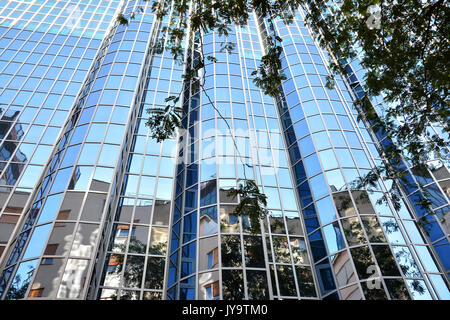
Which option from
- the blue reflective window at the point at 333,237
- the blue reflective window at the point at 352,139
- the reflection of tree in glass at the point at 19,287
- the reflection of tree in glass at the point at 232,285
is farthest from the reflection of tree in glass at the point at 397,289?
the reflection of tree in glass at the point at 19,287

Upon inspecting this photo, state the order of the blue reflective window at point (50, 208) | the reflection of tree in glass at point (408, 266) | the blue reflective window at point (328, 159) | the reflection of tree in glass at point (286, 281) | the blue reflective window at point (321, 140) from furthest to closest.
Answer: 1. the blue reflective window at point (321, 140)
2. the blue reflective window at point (328, 159)
3. the blue reflective window at point (50, 208)
4. the reflection of tree in glass at point (286, 281)
5. the reflection of tree in glass at point (408, 266)

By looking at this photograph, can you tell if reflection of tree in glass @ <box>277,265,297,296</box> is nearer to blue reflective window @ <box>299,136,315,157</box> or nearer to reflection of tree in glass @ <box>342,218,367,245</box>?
reflection of tree in glass @ <box>342,218,367,245</box>

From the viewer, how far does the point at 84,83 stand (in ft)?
82.3

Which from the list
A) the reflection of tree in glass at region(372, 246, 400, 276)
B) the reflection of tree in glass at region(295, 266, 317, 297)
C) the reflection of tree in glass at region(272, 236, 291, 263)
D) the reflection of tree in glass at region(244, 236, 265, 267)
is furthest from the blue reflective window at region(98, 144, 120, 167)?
the reflection of tree in glass at region(372, 246, 400, 276)

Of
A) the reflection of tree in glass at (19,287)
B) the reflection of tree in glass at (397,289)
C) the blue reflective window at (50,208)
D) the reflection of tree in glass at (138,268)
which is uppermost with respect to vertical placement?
the blue reflective window at (50,208)

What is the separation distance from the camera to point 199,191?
679 inches

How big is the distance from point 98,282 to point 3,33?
85.3 ft

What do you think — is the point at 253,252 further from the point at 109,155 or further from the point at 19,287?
the point at 19,287

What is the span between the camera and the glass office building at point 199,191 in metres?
13.6

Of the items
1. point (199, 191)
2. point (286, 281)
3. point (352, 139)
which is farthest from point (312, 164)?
point (286, 281)

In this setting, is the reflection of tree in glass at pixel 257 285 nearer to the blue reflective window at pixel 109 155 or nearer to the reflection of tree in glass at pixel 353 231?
the reflection of tree in glass at pixel 353 231

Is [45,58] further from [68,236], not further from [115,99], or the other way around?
[68,236]

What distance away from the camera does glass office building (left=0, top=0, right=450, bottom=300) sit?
44.8 feet

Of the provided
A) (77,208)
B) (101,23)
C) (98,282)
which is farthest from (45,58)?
(98,282)
